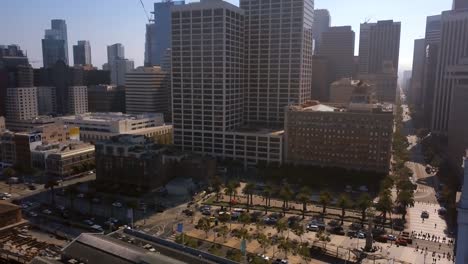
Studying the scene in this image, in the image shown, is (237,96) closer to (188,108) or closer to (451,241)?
(188,108)

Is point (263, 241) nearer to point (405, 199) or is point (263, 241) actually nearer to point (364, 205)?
point (364, 205)

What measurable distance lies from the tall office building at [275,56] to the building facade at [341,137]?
32.7m

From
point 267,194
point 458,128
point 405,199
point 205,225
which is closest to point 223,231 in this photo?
point 205,225

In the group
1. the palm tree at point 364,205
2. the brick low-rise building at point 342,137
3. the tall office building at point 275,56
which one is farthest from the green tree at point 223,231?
the tall office building at point 275,56

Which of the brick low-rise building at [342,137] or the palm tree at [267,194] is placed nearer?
the palm tree at [267,194]

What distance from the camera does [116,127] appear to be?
159 meters

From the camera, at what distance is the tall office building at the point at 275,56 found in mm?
159375

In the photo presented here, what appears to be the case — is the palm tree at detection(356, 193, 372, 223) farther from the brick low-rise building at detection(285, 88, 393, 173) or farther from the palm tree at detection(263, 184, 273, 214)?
the brick low-rise building at detection(285, 88, 393, 173)

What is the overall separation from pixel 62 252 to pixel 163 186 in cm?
5596

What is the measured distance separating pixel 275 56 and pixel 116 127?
7219 cm

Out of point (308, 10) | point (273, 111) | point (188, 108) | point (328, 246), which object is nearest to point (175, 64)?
point (188, 108)

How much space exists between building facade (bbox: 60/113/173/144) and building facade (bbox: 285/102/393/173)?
65241mm

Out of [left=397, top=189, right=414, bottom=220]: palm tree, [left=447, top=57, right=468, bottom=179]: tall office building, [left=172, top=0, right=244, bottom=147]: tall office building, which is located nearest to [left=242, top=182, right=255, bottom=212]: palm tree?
Answer: [left=397, top=189, right=414, bottom=220]: palm tree

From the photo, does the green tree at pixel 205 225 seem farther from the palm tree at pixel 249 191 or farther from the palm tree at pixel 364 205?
the palm tree at pixel 364 205
